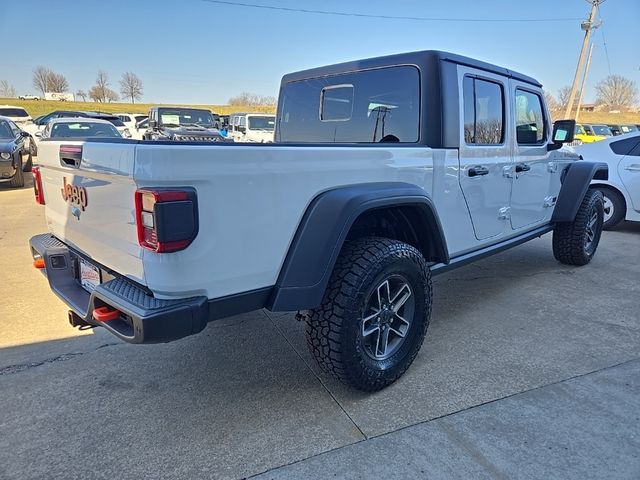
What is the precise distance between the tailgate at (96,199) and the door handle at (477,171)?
2.29 metres

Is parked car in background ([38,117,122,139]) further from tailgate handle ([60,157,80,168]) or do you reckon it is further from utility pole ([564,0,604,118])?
utility pole ([564,0,604,118])

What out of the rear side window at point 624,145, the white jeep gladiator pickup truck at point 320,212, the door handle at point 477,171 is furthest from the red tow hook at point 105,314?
the rear side window at point 624,145

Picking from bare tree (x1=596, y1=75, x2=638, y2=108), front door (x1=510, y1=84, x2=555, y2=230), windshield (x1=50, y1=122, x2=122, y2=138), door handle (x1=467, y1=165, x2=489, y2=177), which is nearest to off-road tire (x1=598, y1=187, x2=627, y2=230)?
front door (x1=510, y1=84, x2=555, y2=230)

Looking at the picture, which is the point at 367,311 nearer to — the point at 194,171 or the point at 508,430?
the point at 508,430

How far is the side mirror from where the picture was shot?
4.22 metres

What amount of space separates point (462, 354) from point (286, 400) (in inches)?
52.4

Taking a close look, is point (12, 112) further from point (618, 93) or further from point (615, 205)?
point (618, 93)

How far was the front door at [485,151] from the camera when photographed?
3170mm

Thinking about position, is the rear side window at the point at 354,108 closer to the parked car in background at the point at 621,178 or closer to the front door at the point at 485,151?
the front door at the point at 485,151

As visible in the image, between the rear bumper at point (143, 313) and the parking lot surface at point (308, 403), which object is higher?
the rear bumper at point (143, 313)

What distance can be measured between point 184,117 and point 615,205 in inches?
471

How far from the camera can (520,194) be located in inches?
157

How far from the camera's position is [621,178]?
22.6ft

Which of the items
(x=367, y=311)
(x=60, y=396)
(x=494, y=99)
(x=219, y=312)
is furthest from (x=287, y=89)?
(x=60, y=396)
